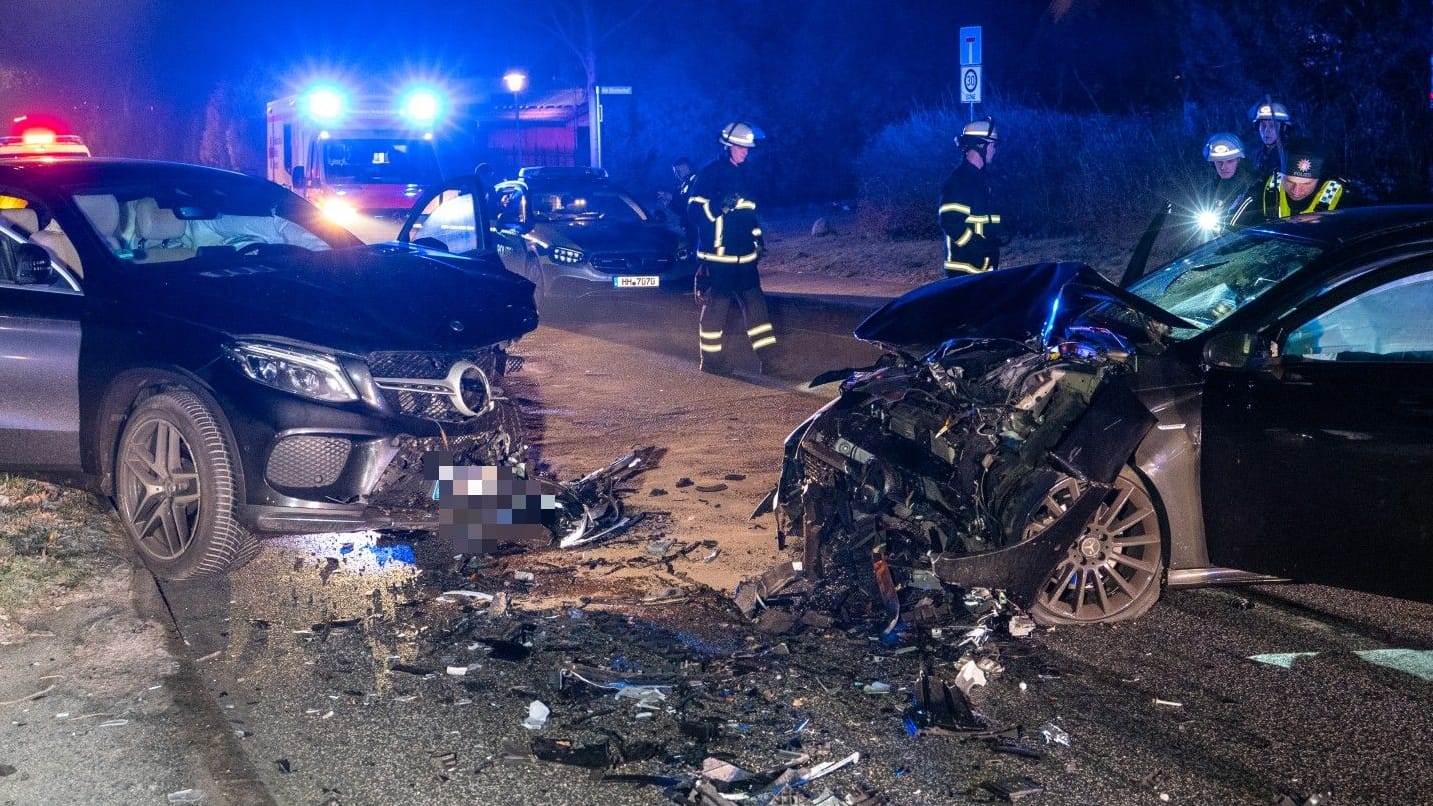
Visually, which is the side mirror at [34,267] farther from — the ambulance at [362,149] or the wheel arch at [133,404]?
the ambulance at [362,149]

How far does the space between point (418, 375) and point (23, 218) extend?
2199 mm

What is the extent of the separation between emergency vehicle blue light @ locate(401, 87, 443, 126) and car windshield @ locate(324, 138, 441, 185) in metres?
0.40

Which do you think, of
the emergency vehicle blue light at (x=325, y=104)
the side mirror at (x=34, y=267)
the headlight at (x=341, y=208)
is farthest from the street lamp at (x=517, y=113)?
the side mirror at (x=34, y=267)

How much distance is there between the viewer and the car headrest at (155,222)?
6.23m

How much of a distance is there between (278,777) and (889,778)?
1690 mm

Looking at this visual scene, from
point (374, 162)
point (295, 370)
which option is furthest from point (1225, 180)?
point (374, 162)

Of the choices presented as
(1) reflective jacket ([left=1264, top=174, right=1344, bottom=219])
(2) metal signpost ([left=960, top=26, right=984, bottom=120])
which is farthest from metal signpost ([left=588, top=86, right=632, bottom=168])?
(1) reflective jacket ([left=1264, top=174, right=1344, bottom=219])

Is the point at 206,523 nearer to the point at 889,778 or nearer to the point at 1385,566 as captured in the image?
the point at 889,778

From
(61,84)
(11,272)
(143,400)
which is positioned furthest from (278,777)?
(61,84)

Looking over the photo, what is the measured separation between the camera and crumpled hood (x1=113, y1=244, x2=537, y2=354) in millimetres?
5410

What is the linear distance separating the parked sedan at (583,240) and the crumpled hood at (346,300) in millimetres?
8878

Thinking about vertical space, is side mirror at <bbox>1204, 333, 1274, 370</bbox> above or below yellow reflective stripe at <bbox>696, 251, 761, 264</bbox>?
below

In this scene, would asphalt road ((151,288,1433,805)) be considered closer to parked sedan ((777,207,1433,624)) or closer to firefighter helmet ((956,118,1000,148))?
parked sedan ((777,207,1433,624))

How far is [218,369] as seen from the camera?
5.23 meters
